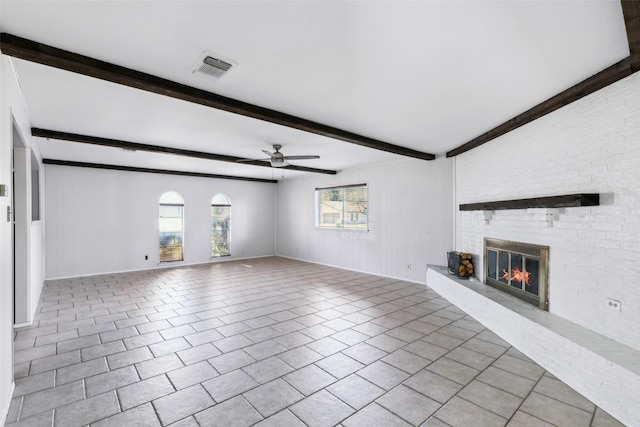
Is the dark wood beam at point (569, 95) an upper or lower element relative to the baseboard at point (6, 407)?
upper

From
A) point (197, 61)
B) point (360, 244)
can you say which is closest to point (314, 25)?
point (197, 61)

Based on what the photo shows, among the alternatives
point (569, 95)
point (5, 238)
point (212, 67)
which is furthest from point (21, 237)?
point (569, 95)

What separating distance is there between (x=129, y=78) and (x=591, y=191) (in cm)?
401

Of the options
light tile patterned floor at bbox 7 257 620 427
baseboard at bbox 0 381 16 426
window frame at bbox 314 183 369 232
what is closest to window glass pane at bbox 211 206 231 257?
window frame at bbox 314 183 369 232

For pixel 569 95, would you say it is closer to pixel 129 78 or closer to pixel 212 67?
pixel 212 67

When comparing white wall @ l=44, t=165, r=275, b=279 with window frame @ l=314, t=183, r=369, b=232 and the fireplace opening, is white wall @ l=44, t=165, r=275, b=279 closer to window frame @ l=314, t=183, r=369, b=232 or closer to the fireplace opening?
window frame @ l=314, t=183, r=369, b=232

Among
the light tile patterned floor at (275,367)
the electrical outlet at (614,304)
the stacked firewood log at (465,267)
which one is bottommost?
the light tile patterned floor at (275,367)

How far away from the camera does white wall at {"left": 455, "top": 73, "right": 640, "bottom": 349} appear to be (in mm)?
2348

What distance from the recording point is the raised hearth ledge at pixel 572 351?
215 cm

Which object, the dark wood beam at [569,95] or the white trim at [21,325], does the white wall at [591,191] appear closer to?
the dark wood beam at [569,95]

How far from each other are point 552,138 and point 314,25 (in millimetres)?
2808

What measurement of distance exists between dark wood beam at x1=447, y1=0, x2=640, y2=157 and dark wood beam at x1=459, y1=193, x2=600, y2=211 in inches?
35.3

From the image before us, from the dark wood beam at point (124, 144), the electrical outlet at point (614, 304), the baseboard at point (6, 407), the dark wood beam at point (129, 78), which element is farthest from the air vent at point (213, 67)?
the electrical outlet at point (614, 304)

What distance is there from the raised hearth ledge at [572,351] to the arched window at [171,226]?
24.2 ft
